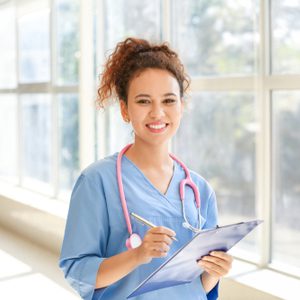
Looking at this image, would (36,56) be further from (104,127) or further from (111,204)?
(111,204)

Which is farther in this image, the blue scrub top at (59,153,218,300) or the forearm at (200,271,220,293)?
the forearm at (200,271,220,293)

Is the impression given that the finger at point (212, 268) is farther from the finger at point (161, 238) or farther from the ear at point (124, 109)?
the ear at point (124, 109)

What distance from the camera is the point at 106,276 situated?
140 centimetres

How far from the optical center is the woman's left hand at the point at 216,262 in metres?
1.41

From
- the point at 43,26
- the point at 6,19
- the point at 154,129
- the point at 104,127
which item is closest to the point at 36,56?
the point at 43,26

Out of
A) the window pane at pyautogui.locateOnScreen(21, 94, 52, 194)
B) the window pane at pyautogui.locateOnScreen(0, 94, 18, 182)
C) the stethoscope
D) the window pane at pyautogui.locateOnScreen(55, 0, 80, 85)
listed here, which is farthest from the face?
the window pane at pyautogui.locateOnScreen(0, 94, 18, 182)

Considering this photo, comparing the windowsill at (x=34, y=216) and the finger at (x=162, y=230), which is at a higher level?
the finger at (x=162, y=230)

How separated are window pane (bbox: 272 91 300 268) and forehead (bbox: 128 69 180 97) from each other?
4.54ft

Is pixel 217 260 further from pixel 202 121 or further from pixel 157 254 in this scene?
pixel 202 121

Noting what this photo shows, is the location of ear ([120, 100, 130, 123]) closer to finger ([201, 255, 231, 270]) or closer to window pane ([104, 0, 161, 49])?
finger ([201, 255, 231, 270])

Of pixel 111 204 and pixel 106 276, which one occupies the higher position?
pixel 111 204

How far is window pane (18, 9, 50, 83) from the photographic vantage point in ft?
17.3

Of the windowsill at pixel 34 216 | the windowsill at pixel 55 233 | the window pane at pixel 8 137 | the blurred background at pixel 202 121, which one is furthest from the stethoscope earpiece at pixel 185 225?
the window pane at pixel 8 137

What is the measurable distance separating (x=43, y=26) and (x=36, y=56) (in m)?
0.34
